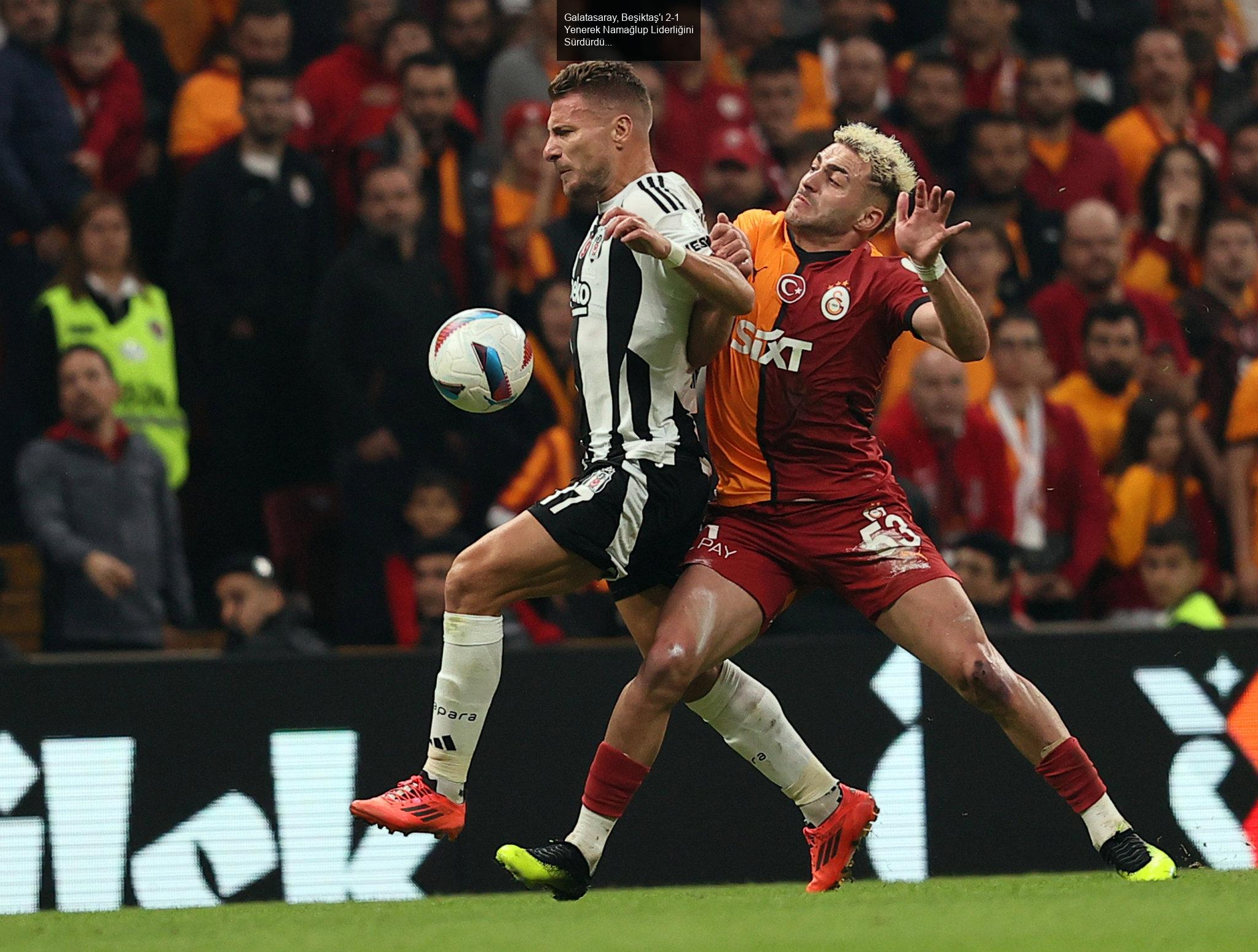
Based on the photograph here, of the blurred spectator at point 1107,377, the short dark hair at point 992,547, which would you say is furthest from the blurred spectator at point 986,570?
the blurred spectator at point 1107,377

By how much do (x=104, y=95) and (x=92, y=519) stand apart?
243 centimetres

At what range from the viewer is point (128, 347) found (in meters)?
9.12

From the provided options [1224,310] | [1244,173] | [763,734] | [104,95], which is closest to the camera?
[763,734]

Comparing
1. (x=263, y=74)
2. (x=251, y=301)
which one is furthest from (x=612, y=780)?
(x=263, y=74)

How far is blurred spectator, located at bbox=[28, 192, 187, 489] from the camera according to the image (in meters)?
8.95

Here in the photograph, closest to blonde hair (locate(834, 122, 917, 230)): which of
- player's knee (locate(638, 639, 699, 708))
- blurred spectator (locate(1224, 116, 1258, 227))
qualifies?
player's knee (locate(638, 639, 699, 708))

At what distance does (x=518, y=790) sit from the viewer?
8125mm

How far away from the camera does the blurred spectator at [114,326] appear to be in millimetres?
8945

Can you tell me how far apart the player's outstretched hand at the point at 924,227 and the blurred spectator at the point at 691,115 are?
461 cm

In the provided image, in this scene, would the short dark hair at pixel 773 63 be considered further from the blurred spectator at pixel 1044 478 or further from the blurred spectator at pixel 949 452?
the blurred spectator at pixel 949 452

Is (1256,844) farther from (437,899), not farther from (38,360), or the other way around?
(38,360)

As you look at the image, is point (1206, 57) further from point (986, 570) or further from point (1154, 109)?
point (986, 570)

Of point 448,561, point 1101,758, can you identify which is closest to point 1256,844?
point 1101,758

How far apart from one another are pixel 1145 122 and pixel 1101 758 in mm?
4590
